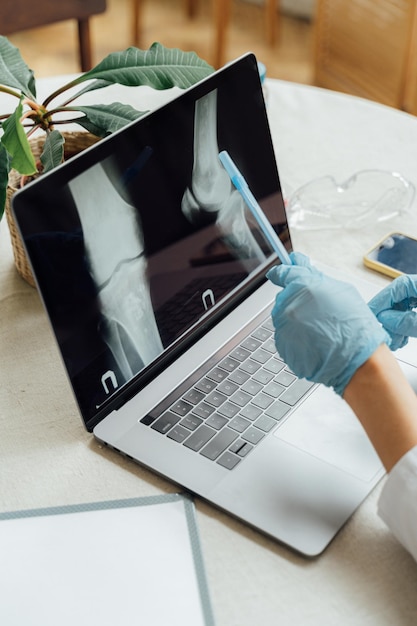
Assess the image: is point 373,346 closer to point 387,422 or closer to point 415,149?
point 387,422

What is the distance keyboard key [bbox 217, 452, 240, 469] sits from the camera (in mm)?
808

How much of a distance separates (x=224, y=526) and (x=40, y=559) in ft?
0.58

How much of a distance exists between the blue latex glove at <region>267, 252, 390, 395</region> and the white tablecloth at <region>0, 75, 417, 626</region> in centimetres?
13

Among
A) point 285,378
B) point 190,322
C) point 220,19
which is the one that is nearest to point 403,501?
point 285,378

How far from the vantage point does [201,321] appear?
98cm

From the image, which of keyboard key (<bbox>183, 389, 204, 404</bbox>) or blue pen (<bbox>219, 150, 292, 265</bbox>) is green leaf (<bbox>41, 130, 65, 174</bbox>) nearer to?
blue pen (<bbox>219, 150, 292, 265</bbox>)

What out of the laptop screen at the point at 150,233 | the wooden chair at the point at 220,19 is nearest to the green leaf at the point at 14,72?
the laptop screen at the point at 150,233

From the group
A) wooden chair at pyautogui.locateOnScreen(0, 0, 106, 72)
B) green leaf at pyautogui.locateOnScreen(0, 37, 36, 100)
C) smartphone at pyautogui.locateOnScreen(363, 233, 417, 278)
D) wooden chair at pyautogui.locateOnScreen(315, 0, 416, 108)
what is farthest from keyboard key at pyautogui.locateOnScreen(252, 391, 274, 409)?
wooden chair at pyautogui.locateOnScreen(315, 0, 416, 108)

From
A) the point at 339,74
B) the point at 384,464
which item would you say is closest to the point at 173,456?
the point at 384,464

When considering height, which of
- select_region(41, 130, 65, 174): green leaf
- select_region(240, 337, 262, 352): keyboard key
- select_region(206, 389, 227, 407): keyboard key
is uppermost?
select_region(41, 130, 65, 174): green leaf

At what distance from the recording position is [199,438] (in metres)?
0.84

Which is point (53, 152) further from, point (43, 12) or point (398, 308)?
point (43, 12)

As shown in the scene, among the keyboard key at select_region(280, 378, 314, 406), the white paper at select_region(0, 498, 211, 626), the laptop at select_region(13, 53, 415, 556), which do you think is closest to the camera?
the white paper at select_region(0, 498, 211, 626)

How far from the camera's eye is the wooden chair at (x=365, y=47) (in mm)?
2764
